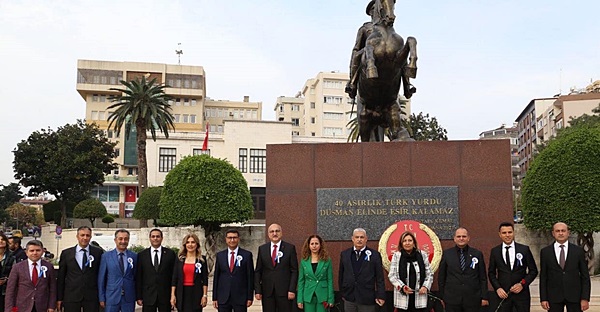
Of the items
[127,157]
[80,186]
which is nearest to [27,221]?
[127,157]

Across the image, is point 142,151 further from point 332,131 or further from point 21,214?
point 21,214

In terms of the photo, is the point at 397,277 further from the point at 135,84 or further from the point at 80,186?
the point at 80,186

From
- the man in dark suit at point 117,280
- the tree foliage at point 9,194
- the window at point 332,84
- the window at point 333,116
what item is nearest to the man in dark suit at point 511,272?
Answer: the man in dark suit at point 117,280

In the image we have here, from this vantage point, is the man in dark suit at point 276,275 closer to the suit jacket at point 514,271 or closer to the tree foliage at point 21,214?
the suit jacket at point 514,271

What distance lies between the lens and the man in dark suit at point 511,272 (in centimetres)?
710

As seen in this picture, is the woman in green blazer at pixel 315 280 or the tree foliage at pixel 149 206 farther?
the tree foliage at pixel 149 206

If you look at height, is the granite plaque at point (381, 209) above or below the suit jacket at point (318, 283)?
above

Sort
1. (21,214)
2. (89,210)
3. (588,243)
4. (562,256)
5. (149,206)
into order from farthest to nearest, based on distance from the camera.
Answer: (21,214) < (89,210) < (149,206) < (588,243) < (562,256)

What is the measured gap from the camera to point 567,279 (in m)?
7.02

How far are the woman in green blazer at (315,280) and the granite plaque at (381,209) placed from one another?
7.25ft

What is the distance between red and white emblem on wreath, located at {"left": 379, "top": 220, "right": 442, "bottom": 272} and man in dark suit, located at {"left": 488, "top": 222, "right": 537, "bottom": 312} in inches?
63.2

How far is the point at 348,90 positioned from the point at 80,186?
132 feet

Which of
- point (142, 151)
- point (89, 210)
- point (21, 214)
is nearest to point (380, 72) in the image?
point (142, 151)

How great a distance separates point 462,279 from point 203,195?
65.9 ft
